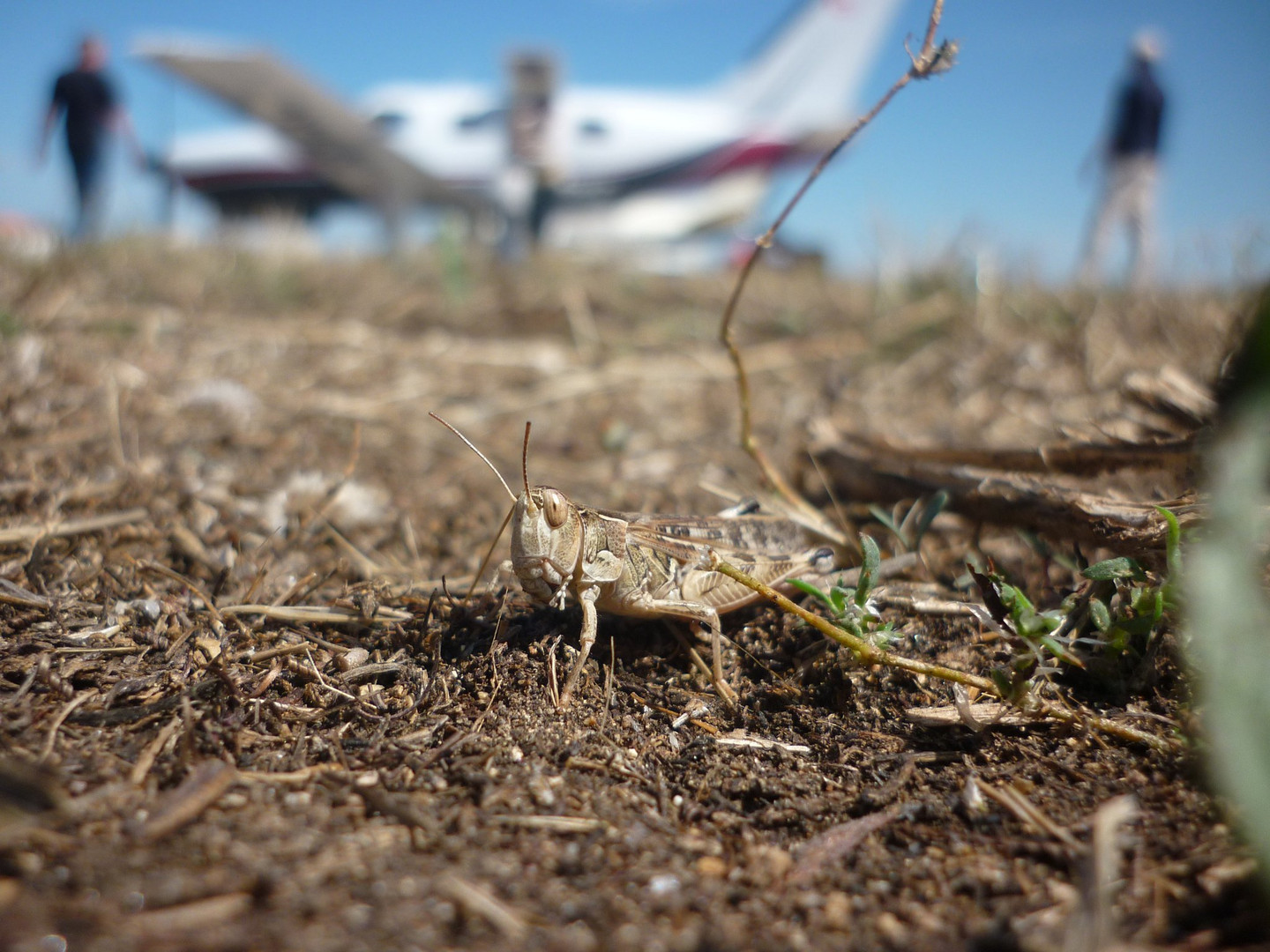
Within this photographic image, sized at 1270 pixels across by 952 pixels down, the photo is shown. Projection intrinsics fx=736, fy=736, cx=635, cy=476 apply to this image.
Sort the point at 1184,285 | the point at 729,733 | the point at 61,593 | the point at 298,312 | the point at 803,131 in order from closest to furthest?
the point at 729,733 < the point at 61,593 < the point at 1184,285 < the point at 298,312 < the point at 803,131

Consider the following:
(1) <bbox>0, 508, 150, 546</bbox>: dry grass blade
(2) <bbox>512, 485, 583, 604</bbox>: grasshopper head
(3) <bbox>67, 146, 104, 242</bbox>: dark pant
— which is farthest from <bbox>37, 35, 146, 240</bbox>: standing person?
(2) <bbox>512, 485, 583, 604</bbox>: grasshopper head

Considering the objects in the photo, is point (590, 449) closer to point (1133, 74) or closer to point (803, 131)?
point (1133, 74)

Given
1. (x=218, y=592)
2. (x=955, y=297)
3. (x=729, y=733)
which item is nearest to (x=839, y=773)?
(x=729, y=733)

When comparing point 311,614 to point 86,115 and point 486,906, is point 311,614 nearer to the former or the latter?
point 486,906

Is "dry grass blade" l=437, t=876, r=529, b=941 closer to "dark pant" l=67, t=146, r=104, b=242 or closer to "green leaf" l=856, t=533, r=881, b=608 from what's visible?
"green leaf" l=856, t=533, r=881, b=608

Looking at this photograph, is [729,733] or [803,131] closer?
[729,733]

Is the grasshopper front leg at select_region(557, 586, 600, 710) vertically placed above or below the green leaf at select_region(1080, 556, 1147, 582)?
below
